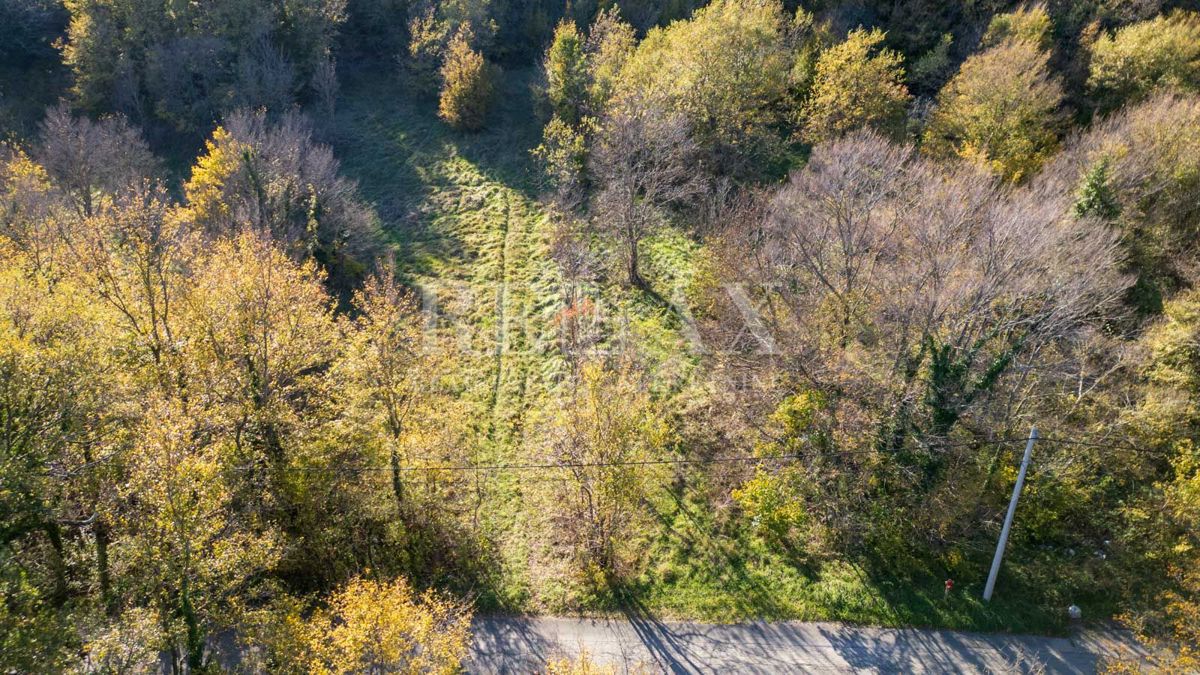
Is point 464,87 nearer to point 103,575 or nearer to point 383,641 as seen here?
point 103,575

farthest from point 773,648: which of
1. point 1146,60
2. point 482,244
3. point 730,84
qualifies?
point 1146,60

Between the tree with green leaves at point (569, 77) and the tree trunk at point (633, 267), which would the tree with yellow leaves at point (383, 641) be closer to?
the tree trunk at point (633, 267)

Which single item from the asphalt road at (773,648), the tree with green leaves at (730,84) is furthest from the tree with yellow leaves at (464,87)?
the asphalt road at (773,648)

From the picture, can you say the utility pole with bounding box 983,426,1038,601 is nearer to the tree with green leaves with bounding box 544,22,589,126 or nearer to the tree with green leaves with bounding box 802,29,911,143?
the tree with green leaves with bounding box 802,29,911,143

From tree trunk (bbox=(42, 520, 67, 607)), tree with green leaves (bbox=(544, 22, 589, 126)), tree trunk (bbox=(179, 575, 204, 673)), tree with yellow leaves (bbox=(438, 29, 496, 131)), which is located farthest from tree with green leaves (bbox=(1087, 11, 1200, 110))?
tree trunk (bbox=(42, 520, 67, 607))

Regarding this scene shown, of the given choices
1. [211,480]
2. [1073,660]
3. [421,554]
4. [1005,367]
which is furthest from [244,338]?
[1073,660]

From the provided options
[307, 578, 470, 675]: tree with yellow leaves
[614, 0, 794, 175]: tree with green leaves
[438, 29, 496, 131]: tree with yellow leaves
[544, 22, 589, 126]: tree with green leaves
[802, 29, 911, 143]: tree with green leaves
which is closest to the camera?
[307, 578, 470, 675]: tree with yellow leaves
